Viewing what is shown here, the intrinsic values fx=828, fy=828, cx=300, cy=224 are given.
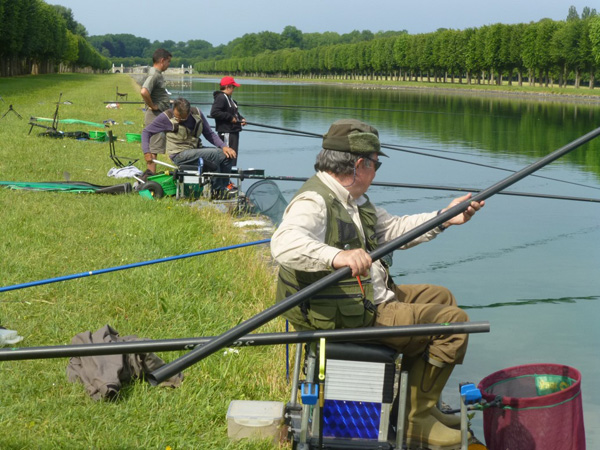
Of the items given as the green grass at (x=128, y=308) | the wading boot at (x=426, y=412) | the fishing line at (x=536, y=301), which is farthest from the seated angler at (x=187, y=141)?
the wading boot at (x=426, y=412)

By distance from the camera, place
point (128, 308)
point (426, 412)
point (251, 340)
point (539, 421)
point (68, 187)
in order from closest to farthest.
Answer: point (251, 340) < point (539, 421) < point (426, 412) < point (128, 308) < point (68, 187)

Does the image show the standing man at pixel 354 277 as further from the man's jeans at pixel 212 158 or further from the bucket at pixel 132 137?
the bucket at pixel 132 137

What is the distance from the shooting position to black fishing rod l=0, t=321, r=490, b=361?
3.31m

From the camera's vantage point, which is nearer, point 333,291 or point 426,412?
point 333,291

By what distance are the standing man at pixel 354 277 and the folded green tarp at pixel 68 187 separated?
6.78 metres

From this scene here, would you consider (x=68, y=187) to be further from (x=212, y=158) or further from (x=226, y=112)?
(x=226, y=112)

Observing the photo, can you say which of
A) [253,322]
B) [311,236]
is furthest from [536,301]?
[253,322]

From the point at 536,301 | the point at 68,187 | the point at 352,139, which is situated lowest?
the point at 536,301

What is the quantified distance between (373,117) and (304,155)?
14.8 metres

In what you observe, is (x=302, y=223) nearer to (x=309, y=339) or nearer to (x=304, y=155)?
(x=309, y=339)

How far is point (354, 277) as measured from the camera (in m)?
3.62

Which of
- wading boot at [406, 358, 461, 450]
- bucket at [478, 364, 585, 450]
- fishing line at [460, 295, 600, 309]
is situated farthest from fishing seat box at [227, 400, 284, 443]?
fishing line at [460, 295, 600, 309]

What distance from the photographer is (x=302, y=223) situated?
3.58 m

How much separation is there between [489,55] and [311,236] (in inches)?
3175
